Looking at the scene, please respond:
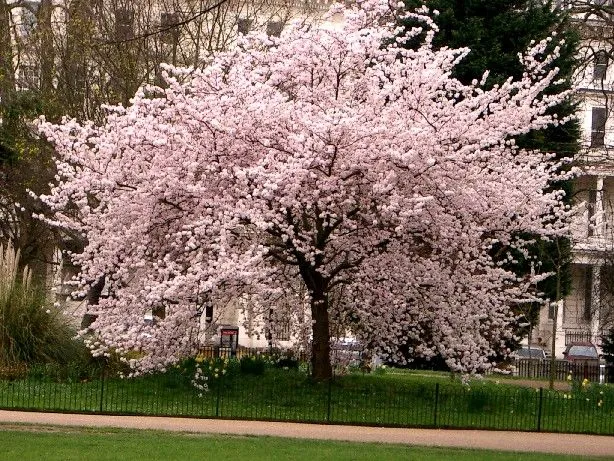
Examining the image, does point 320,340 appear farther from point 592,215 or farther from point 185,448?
point 592,215

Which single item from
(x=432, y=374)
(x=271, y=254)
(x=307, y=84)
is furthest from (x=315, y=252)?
(x=432, y=374)

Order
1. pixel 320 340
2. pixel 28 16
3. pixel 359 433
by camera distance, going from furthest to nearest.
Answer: pixel 28 16, pixel 320 340, pixel 359 433

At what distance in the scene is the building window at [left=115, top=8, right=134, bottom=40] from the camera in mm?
32131

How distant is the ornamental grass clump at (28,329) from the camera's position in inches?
901

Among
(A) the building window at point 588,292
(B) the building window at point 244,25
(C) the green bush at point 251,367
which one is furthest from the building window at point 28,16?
(A) the building window at point 588,292

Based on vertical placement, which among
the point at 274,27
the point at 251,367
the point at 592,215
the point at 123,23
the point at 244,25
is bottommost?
the point at 251,367

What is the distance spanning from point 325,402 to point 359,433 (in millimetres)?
2499

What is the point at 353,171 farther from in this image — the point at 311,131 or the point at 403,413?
the point at 403,413

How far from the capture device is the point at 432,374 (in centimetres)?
3080

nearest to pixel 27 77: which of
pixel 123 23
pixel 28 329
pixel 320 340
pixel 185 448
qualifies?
pixel 123 23

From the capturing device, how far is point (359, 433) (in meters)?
18.0

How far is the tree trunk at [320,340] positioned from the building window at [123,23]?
1306 centimetres

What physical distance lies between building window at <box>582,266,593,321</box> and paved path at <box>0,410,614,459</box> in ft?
104

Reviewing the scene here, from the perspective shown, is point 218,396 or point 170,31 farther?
point 170,31
